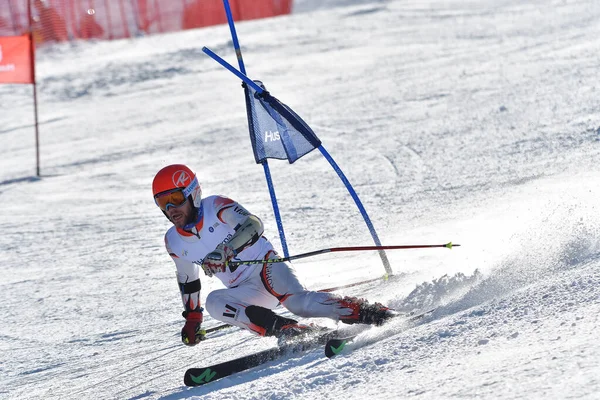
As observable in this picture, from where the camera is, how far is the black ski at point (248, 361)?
475cm

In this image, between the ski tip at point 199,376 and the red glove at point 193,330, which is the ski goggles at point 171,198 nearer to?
the red glove at point 193,330

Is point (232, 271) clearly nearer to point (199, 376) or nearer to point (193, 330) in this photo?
point (193, 330)

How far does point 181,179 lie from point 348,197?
4725 millimetres

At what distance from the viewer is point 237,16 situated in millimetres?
23219

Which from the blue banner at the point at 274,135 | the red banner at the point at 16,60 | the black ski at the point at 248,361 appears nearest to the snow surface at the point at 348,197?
the black ski at the point at 248,361

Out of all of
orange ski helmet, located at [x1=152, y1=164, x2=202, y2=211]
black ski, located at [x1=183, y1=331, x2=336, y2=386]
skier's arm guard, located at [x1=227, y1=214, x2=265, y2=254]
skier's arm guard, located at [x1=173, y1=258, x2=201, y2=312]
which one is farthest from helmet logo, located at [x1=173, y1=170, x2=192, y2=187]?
black ski, located at [x1=183, y1=331, x2=336, y2=386]

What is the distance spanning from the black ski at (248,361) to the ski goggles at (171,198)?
39.1 inches

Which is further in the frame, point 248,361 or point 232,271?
point 232,271

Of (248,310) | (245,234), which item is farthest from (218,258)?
(248,310)

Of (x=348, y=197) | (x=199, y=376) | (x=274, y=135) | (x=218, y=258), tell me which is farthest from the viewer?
(x=348, y=197)

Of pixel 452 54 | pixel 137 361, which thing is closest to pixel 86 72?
pixel 452 54

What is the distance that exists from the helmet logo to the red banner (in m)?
8.30

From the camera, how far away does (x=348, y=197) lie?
9.60 metres

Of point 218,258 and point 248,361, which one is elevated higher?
point 218,258
